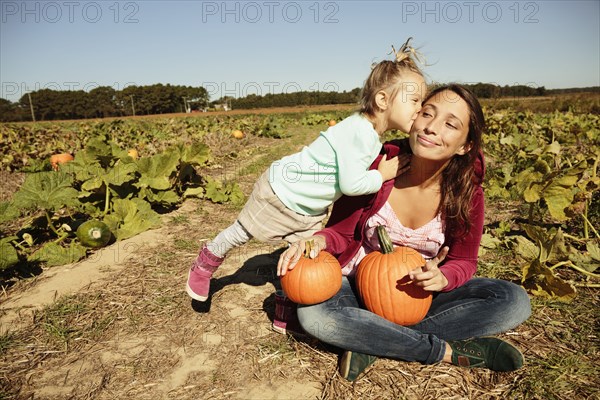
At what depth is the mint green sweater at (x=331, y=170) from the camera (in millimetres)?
2275

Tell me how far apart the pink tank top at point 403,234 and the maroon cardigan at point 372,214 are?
2.2 inches

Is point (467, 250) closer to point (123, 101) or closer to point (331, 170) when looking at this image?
point (331, 170)

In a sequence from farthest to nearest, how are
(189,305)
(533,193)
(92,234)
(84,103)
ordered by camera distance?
(84,103), (92,234), (533,193), (189,305)

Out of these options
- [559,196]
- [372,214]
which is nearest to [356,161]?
[372,214]

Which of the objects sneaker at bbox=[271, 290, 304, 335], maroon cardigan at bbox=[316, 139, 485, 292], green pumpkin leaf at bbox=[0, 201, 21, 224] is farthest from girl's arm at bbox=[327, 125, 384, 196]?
green pumpkin leaf at bbox=[0, 201, 21, 224]

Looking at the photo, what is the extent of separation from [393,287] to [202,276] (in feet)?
4.20

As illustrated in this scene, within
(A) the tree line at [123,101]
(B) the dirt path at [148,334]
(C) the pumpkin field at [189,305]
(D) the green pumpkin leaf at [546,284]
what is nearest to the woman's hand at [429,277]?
(C) the pumpkin field at [189,305]

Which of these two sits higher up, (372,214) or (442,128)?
(442,128)

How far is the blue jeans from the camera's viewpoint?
2.06 metres

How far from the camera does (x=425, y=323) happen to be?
2264 millimetres

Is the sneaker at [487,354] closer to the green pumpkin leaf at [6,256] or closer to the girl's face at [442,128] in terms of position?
the girl's face at [442,128]

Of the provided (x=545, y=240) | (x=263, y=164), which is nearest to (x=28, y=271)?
(x=545, y=240)

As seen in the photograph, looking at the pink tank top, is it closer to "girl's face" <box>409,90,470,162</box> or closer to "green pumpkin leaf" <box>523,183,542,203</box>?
"girl's face" <box>409,90,470,162</box>

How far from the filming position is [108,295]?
2.91 metres
